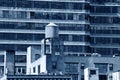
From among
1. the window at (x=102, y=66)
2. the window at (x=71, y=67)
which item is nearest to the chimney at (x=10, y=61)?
the window at (x=71, y=67)

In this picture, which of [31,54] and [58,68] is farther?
[31,54]

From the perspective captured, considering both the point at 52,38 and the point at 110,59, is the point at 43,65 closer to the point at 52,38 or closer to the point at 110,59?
the point at 52,38

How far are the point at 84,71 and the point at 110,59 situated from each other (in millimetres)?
10390

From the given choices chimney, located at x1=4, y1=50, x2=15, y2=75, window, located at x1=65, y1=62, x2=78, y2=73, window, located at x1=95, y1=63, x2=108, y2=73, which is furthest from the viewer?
window, located at x1=95, y1=63, x2=108, y2=73

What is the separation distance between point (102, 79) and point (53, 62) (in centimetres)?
1628

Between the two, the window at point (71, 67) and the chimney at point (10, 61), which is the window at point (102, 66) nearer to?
the window at point (71, 67)

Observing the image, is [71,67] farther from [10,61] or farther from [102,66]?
[10,61]

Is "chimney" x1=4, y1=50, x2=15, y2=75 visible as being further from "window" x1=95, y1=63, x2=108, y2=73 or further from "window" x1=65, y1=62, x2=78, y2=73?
"window" x1=95, y1=63, x2=108, y2=73

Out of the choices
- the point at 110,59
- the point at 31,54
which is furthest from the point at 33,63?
the point at 110,59

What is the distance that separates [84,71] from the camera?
181125 millimetres

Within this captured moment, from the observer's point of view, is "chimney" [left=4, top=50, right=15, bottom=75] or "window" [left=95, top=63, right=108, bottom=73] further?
"window" [left=95, top=63, right=108, bottom=73]

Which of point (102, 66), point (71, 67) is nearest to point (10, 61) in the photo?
point (71, 67)

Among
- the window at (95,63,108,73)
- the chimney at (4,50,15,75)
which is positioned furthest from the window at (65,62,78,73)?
the chimney at (4,50,15,75)

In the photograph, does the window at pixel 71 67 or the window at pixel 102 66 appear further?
the window at pixel 102 66
